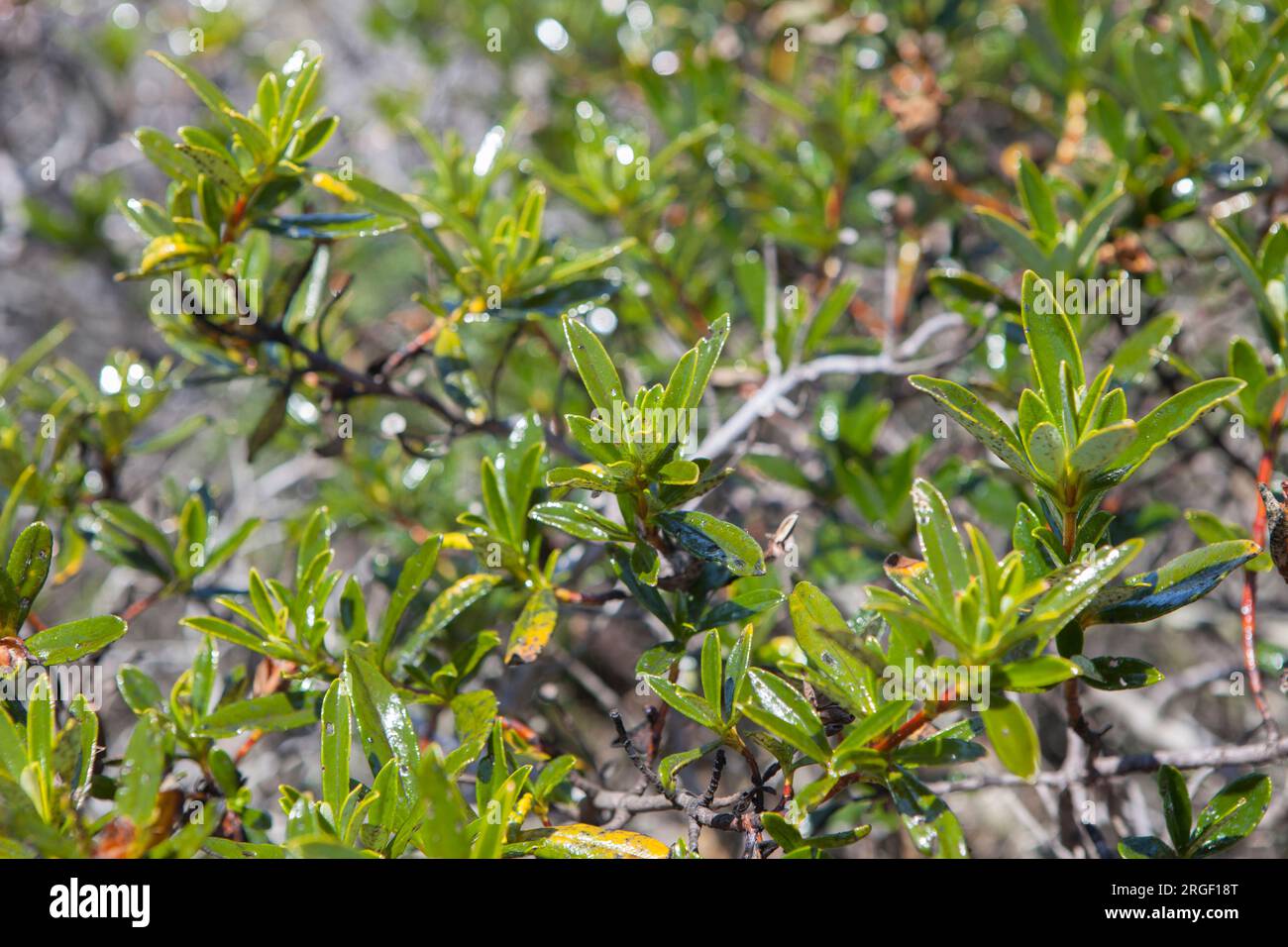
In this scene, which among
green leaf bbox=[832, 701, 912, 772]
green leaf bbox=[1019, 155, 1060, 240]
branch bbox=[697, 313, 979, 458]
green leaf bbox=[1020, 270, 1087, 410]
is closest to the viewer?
green leaf bbox=[832, 701, 912, 772]

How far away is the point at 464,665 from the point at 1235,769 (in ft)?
5.90

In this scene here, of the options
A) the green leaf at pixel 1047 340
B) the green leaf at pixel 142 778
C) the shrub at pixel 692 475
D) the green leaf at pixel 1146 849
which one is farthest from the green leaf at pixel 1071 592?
the green leaf at pixel 142 778

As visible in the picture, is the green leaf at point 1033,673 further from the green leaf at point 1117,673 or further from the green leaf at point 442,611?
the green leaf at point 442,611

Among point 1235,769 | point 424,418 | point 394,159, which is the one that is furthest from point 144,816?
point 394,159

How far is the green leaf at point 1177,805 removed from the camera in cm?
122

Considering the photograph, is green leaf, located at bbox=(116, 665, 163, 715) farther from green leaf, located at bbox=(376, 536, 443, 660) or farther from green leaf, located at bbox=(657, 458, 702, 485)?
green leaf, located at bbox=(657, 458, 702, 485)

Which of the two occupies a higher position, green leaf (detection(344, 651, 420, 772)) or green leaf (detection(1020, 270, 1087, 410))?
green leaf (detection(1020, 270, 1087, 410))

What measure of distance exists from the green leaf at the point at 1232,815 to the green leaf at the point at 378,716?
A: 101cm

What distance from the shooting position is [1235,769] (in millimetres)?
2119

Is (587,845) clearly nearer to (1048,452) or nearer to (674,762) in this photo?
(674,762)

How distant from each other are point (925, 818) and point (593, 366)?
66 centimetres

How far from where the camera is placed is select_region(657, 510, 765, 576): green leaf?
46.1 inches

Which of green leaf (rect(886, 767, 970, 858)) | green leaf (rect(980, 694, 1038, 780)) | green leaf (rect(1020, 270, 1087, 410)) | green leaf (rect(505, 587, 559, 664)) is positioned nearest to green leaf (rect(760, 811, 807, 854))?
green leaf (rect(886, 767, 970, 858))

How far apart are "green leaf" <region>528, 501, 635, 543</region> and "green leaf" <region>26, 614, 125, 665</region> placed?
0.57 meters
